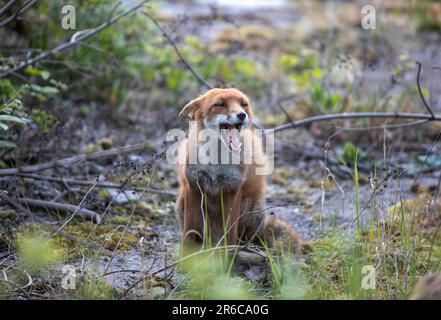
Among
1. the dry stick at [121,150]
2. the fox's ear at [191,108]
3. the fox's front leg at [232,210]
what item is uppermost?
the fox's ear at [191,108]

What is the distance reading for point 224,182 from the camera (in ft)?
17.1

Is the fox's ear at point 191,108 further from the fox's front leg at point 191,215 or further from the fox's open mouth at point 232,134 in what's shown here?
the fox's front leg at point 191,215

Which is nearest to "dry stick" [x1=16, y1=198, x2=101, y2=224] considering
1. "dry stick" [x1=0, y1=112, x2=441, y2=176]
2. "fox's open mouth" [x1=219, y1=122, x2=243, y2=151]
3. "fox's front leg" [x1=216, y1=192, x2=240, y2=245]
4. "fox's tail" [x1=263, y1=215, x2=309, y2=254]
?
"dry stick" [x1=0, y1=112, x2=441, y2=176]

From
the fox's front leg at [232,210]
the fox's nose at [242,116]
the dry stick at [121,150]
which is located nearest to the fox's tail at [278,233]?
the fox's front leg at [232,210]

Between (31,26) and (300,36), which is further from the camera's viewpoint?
(300,36)

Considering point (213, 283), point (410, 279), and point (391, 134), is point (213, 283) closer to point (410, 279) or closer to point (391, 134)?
point (410, 279)

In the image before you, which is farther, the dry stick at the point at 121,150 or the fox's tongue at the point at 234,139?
the fox's tongue at the point at 234,139

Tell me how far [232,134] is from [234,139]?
55 millimetres

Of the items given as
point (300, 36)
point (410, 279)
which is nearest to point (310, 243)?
point (410, 279)

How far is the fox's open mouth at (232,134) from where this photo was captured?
5227 millimetres

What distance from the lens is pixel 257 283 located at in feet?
15.8

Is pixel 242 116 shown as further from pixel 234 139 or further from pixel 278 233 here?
pixel 278 233

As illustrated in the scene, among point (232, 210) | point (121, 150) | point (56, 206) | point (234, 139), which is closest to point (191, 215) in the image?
point (232, 210)

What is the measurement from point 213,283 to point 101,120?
4.89 meters
